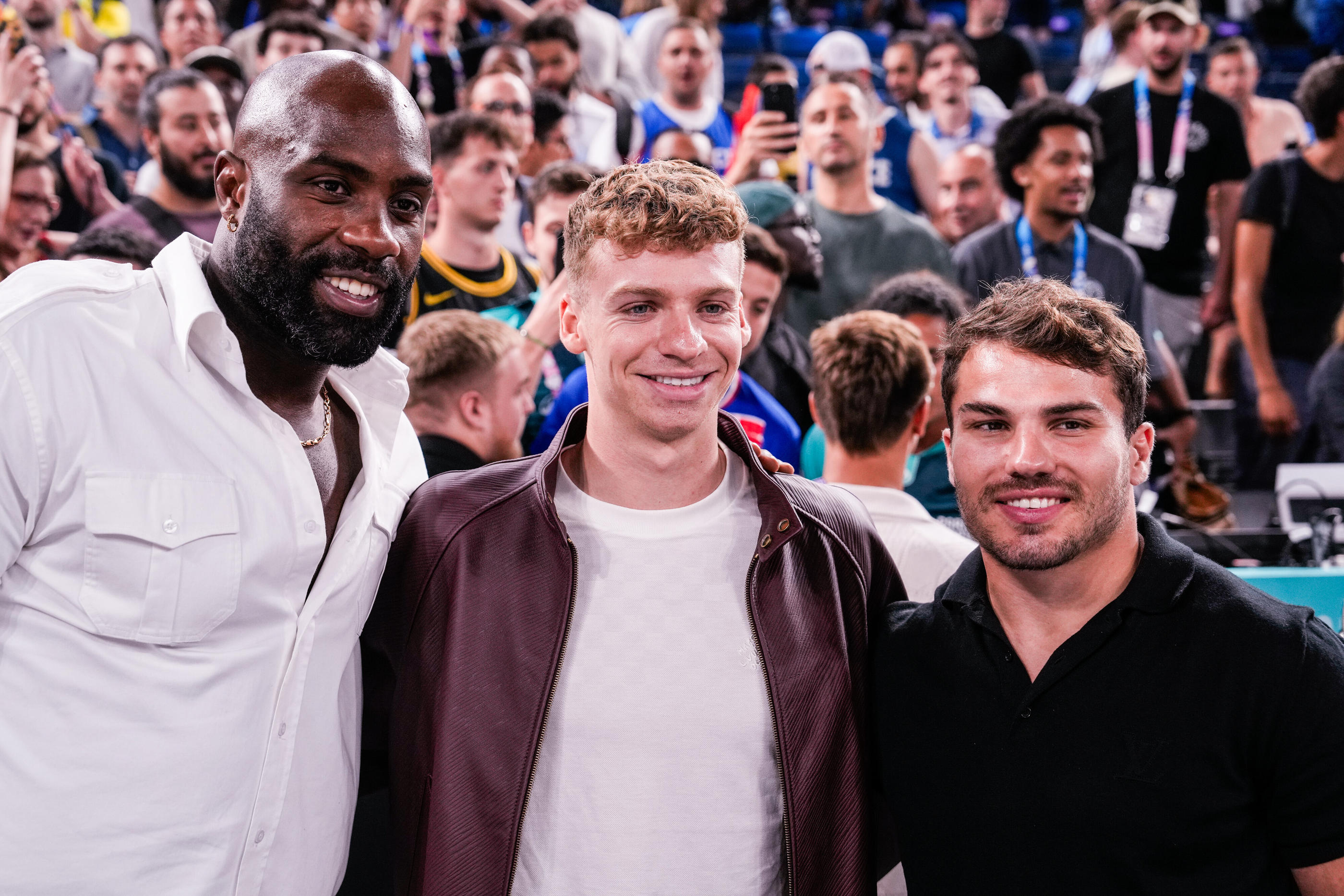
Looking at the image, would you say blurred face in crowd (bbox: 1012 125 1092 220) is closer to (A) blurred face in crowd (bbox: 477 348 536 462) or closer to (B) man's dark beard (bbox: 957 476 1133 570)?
(A) blurred face in crowd (bbox: 477 348 536 462)

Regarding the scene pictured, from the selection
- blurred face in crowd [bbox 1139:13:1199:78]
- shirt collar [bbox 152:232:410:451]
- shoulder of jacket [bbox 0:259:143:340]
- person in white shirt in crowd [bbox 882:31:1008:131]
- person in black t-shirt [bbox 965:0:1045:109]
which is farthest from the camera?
person in black t-shirt [bbox 965:0:1045:109]

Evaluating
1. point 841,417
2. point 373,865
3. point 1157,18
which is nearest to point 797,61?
point 1157,18

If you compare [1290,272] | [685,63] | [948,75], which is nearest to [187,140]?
[685,63]

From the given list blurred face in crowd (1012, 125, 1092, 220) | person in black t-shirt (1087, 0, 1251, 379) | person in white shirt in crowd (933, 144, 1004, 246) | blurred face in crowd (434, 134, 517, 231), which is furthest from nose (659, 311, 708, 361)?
person in black t-shirt (1087, 0, 1251, 379)

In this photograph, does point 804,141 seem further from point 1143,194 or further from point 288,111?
point 288,111

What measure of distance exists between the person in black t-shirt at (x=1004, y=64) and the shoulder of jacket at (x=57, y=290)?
805cm

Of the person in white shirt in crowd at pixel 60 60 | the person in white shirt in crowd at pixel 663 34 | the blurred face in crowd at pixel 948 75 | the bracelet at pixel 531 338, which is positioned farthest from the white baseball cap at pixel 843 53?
the person in white shirt in crowd at pixel 60 60

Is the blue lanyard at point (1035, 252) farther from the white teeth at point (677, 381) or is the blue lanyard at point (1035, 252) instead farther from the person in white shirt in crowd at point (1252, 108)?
the white teeth at point (677, 381)

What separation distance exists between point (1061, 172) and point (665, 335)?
3.69 metres

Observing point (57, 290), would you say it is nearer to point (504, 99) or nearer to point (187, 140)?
point (187, 140)

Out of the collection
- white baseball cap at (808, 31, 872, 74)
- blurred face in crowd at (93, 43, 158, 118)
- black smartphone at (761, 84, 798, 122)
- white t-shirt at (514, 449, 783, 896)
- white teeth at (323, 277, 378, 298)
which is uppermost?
white baseball cap at (808, 31, 872, 74)

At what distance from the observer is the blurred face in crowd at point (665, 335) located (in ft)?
6.84

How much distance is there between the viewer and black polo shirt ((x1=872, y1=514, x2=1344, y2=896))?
188 centimetres

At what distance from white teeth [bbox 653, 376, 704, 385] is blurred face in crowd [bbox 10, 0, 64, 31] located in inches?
238
